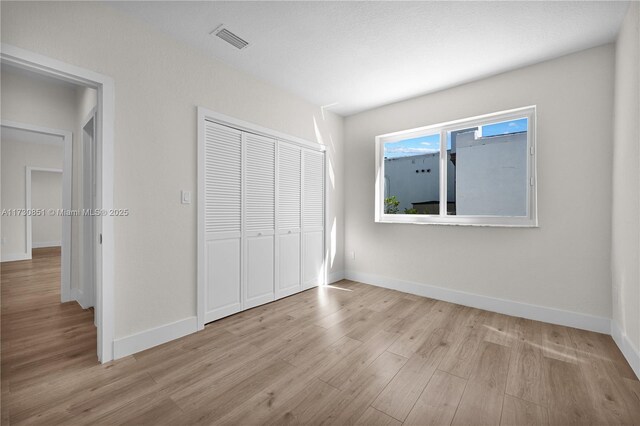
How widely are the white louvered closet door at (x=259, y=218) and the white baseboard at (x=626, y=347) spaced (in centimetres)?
309

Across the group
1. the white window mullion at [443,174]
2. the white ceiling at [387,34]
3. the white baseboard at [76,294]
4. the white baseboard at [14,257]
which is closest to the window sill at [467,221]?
the white window mullion at [443,174]

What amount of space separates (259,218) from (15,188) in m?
6.53

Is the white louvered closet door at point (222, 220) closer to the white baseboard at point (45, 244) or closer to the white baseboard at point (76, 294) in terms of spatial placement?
the white baseboard at point (76, 294)

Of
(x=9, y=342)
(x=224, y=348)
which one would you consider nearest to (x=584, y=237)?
(x=224, y=348)

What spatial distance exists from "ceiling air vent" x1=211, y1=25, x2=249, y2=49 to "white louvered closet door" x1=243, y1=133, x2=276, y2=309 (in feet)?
2.83

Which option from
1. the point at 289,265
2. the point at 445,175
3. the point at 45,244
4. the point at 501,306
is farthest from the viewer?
the point at 45,244

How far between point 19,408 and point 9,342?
1192 millimetres

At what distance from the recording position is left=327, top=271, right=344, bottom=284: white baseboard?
413cm

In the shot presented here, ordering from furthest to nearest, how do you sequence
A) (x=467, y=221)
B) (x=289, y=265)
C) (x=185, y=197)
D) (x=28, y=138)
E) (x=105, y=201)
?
(x=28, y=138) → (x=289, y=265) → (x=467, y=221) → (x=185, y=197) → (x=105, y=201)

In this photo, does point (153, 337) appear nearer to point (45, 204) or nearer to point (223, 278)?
point (223, 278)

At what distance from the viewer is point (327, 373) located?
188cm

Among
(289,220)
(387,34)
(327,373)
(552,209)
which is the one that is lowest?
(327,373)

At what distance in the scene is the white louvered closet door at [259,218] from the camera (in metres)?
3.06

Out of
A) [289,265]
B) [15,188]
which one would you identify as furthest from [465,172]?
[15,188]
